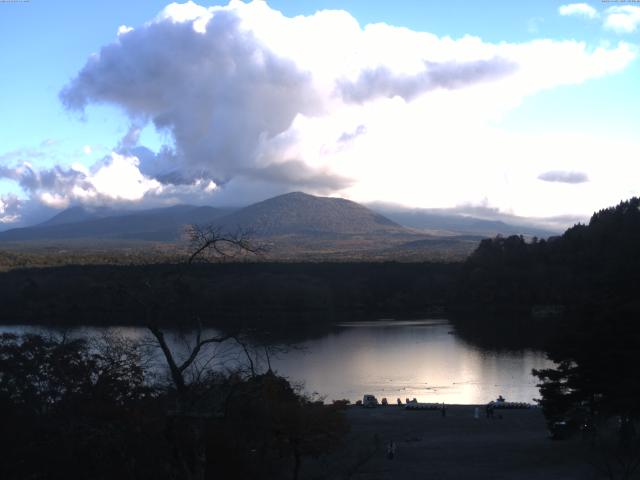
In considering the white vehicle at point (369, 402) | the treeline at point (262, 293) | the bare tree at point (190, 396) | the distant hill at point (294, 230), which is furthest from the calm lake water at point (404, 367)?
the distant hill at point (294, 230)

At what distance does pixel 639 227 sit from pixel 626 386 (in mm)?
49258

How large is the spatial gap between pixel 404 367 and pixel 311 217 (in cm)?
14436

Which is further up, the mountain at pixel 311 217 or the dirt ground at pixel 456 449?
the mountain at pixel 311 217

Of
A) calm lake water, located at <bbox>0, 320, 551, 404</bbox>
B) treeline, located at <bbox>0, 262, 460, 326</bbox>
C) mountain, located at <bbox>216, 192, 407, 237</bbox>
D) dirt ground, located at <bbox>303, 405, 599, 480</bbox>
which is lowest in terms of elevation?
calm lake water, located at <bbox>0, 320, 551, 404</bbox>

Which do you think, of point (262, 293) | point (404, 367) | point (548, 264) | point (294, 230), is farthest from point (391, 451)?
point (294, 230)

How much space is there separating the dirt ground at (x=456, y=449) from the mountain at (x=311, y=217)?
132297 mm

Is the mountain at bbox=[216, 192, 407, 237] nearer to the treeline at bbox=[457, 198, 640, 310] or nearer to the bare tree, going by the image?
the treeline at bbox=[457, 198, 640, 310]

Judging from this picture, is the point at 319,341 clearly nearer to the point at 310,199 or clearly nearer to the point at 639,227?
the point at 639,227

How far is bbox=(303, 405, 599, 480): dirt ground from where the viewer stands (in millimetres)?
12281

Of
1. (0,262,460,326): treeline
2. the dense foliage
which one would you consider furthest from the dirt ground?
(0,262,460,326): treeline

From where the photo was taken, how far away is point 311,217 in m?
174

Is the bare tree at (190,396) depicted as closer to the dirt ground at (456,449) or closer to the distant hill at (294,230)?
the dirt ground at (456,449)

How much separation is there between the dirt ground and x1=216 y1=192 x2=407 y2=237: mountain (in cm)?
13230

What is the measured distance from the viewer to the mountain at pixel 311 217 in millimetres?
162625
